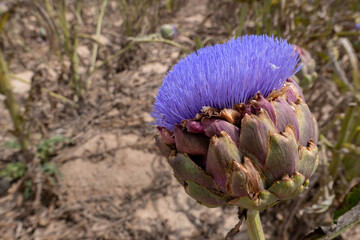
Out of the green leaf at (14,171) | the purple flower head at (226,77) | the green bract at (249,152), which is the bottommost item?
the green leaf at (14,171)

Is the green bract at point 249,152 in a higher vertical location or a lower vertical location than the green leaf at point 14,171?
higher

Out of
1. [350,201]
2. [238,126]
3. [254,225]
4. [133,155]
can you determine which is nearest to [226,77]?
[238,126]

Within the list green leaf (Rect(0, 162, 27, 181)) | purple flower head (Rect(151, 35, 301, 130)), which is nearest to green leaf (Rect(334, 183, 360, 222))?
purple flower head (Rect(151, 35, 301, 130))

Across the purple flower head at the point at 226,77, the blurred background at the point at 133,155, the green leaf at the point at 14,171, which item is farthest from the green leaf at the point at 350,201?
the green leaf at the point at 14,171

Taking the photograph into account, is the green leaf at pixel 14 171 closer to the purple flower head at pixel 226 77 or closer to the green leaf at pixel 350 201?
the purple flower head at pixel 226 77

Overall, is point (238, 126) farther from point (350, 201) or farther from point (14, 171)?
point (14, 171)

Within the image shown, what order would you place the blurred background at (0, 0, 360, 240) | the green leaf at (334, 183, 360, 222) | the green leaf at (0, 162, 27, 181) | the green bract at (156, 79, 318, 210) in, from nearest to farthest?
1. the green bract at (156, 79, 318, 210)
2. the green leaf at (334, 183, 360, 222)
3. the blurred background at (0, 0, 360, 240)
4. the green leaf at (0, 162, 27, 181)

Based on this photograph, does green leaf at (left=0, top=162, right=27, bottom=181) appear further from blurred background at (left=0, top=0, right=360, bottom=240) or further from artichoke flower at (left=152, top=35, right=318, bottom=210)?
artichoke flower at (left=152, top=35, right=318, bottom=210)

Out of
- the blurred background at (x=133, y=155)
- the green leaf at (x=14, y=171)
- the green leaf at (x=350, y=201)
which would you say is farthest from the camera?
the green leaf at (x=14, y=171)
